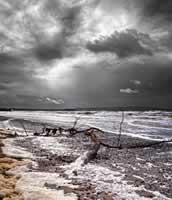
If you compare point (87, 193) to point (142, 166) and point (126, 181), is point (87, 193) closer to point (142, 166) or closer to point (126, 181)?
point (126, 181)

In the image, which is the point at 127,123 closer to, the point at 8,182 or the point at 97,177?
the point at 97,177

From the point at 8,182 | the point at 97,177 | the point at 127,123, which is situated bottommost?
the point at 97,177

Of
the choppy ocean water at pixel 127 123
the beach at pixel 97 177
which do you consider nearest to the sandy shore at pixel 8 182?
the beach at pixel 97 177

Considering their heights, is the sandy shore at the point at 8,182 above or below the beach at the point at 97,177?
above

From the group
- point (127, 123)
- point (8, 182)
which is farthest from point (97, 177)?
point (127, 123)

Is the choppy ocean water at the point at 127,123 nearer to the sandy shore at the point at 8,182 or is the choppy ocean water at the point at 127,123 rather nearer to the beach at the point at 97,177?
the beach at the point at 97,177

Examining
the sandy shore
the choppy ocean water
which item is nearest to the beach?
the sandy shore

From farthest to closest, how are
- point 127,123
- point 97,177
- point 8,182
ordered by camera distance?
point 127,123
point 97,177
point 8,182

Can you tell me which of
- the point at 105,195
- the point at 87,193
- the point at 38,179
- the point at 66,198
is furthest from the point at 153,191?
the point at 38,179

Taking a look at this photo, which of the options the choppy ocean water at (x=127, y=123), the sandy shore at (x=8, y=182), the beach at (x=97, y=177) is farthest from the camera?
the choppy ocean water at (x=127, y=123)

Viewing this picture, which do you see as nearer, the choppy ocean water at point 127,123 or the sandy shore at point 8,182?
the sandy shore at point 8,182

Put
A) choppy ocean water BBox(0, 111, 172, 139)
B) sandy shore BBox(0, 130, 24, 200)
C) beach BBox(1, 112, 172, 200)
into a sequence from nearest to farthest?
1. sandy shore BBox(0, 130, 24, 200)
2. beach BBox(1, 112, 172, 200)
3. choppy ocean water BBox(0, 111, 172, 139)

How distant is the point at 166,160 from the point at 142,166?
1788mm

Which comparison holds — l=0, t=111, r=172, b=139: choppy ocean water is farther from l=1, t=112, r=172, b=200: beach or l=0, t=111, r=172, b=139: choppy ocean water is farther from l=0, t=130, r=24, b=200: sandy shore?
l=0, t=130, r=24, b=200: sandy shore
